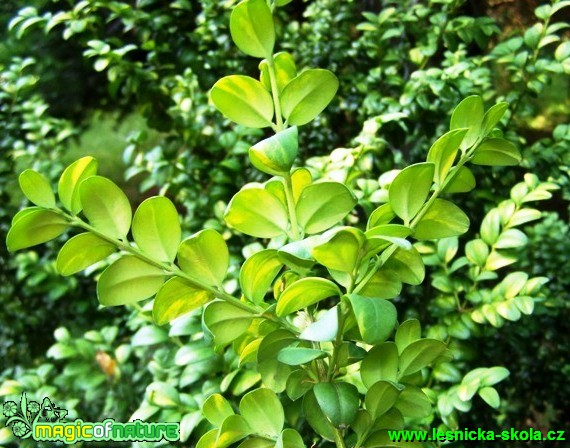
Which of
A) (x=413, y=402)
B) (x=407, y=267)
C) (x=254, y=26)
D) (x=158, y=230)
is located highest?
(x=254, y=26)

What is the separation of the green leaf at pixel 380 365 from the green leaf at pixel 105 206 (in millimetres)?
256

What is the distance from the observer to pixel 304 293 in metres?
0.53

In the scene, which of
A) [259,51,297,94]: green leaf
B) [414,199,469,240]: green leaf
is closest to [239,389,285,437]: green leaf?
[414,199,469,240]: green leaf

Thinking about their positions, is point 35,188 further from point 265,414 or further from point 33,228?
point 265,414

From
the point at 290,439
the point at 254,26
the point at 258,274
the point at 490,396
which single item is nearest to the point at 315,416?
the point at 290,439

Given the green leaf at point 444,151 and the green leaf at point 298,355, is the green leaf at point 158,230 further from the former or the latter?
the green leaf at point 444,151

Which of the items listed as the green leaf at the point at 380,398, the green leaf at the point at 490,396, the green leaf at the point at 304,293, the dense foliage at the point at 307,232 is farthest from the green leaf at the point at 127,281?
the green leaf at the point at 490,396

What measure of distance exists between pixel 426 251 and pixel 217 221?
39cm

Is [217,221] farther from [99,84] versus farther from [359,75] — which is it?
[99,84]

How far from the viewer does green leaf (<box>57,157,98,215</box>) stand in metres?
0.55

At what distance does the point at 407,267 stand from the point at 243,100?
226 mm

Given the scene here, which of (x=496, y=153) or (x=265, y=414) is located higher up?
(x=496, y=153)

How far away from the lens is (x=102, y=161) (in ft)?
9.28

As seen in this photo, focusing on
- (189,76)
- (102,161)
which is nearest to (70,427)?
(189,76)
